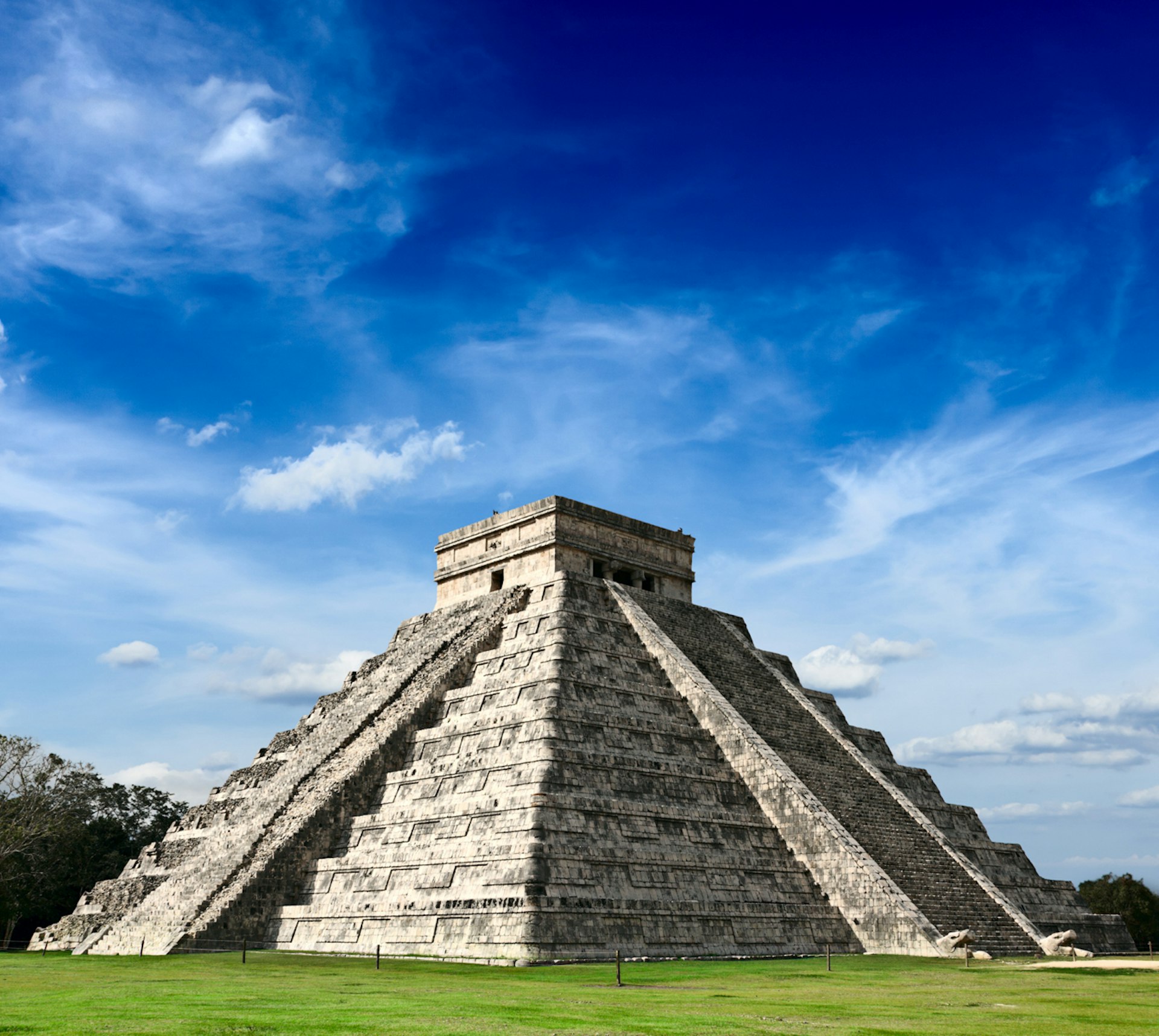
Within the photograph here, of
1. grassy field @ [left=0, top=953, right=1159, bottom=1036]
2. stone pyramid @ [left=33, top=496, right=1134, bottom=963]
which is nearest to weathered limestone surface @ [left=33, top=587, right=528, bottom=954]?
stone pyramid @ [left=33, top=496, right=1134, bottom=963]

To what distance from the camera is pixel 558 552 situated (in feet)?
102

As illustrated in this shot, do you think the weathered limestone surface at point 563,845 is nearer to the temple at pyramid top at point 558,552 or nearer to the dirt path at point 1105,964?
the dirt path at point 1105,964

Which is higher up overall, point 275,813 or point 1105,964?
point 275,813

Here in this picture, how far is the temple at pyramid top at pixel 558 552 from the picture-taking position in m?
31.4

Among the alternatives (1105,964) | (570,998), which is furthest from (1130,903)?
(570,998)

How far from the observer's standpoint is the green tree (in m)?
44.6

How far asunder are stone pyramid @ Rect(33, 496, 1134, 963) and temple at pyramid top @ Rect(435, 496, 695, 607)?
6.1 inches

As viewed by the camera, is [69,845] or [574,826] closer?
[574,826]

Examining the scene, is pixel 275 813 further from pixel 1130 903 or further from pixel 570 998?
pixel 1130 903

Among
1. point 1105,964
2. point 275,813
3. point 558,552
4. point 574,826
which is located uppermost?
point 558,552

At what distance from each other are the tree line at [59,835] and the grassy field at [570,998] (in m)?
17.0

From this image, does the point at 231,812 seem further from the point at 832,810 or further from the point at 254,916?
the point at 832,810

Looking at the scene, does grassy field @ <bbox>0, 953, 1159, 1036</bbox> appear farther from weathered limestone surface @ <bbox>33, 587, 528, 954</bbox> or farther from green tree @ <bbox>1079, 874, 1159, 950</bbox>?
green tree @ <bbox>1079, 874, 1159, 950</bbox>

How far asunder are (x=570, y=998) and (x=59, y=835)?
1180 inches
